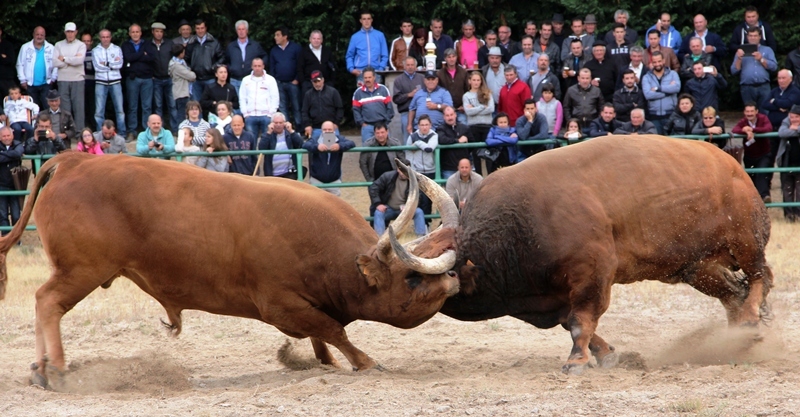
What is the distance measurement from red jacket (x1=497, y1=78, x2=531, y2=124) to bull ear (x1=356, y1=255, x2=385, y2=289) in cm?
735

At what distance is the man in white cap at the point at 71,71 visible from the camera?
1531 cm

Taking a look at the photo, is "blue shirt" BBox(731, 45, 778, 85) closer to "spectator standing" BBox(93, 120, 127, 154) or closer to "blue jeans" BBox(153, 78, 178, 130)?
"blue jeans" BBox(153, 78, 178, 130)

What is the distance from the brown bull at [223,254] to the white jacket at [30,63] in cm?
888

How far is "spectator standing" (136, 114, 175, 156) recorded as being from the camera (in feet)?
41.6

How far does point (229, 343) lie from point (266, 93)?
609 centimetres

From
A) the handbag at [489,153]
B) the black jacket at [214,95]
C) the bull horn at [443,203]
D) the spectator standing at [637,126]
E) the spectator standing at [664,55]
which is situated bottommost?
the handbag at [489,153]

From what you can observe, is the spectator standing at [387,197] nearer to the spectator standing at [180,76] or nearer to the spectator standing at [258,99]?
the spectator standing at [258,99]

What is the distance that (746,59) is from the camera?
14594 millimetres

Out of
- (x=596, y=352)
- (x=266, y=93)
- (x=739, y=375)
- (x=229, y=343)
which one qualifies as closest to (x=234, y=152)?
(x=266, y=93)

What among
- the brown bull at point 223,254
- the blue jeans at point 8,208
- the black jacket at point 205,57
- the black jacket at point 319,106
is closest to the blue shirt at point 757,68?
the black jacket at point 319,106

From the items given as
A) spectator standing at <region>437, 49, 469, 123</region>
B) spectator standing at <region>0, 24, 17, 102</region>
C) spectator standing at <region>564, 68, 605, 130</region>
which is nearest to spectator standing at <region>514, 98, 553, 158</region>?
spectator standing at <region>564, 68, 605, 130</region>

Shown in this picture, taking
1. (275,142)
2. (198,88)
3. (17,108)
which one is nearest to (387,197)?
(275,142)

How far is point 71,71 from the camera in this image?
15.4m

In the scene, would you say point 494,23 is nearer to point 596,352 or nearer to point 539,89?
point 539,89
